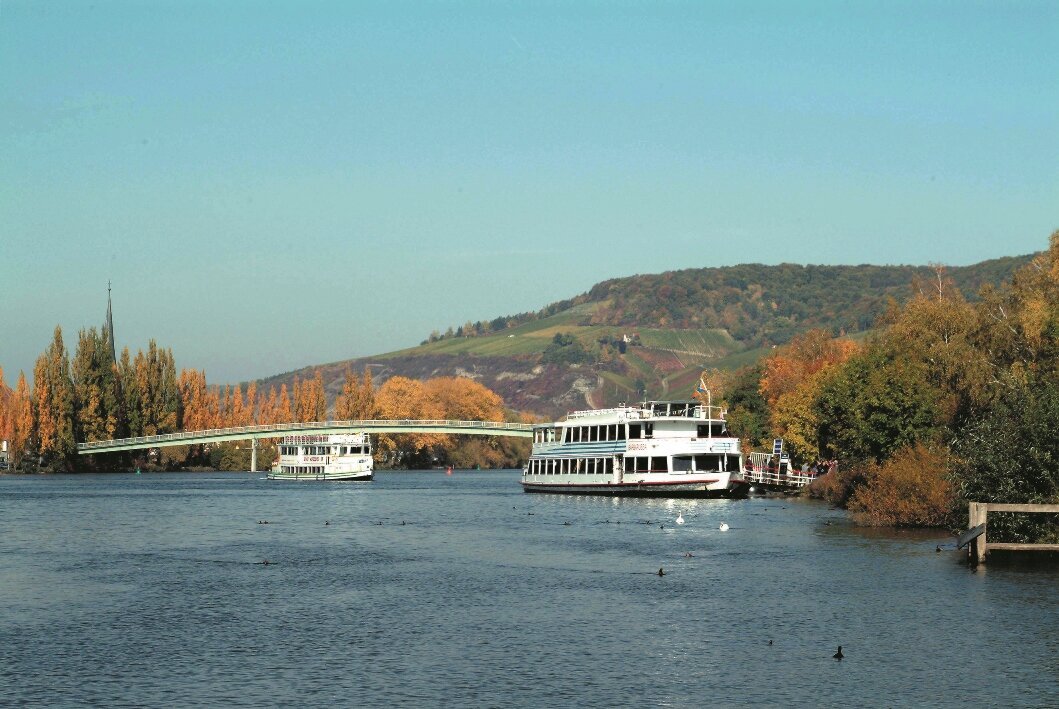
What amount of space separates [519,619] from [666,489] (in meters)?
61.3

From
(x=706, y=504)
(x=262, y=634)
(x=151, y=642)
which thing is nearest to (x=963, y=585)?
(x=262, y=634)

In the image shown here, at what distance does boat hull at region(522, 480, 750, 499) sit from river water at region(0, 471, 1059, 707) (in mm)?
23768

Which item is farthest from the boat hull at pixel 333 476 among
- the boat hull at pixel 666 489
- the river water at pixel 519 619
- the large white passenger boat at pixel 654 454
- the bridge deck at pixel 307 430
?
the river water at pixel 519 619

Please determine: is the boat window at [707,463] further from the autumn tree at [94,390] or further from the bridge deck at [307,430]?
the autumn tree at [94,390]

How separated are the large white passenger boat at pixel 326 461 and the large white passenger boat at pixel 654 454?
54995mm

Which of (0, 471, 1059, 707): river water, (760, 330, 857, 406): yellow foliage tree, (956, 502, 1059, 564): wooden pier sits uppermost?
(760, 330, 857, 406): yellow foliage tree

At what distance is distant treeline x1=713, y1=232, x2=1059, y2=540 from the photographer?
169 ft

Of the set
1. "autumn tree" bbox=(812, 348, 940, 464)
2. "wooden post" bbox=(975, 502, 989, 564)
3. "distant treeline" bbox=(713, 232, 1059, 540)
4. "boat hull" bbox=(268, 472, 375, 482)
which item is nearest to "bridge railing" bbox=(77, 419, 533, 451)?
"boat hull" bbox=(268, 472, 375, 482)

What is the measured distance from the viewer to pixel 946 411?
265 ft

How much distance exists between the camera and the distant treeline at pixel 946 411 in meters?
51.6

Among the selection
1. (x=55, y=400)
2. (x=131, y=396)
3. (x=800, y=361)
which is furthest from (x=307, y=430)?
(x=800, y=361)

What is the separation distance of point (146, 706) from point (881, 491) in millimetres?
49645

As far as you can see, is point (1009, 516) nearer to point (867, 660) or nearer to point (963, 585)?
point (963, 585)

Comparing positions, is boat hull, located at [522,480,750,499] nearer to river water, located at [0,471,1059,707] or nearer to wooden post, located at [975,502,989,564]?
river water, located at [0,471,1059,707]
